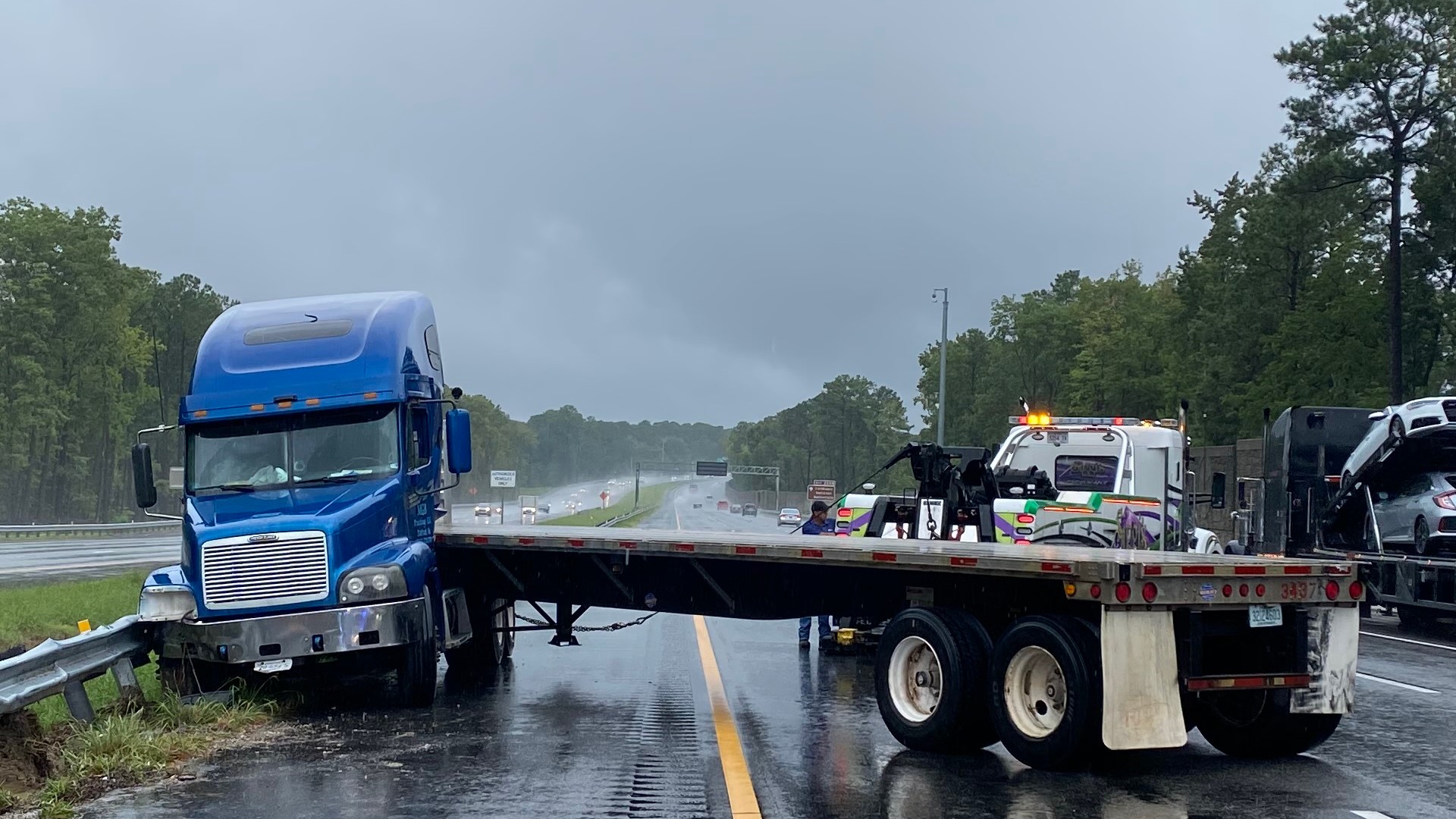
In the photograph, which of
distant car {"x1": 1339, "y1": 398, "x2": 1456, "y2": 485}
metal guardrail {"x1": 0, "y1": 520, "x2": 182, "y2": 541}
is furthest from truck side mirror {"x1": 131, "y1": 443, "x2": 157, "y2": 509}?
metal guardrail {"x1": 0, "y1": 520, "x2": 182, "y2": 541}

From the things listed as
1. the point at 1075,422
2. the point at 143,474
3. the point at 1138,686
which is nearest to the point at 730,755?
the point at 1138,686

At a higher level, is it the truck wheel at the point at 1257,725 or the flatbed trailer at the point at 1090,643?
the flatbed trailer at the point at 1090,643

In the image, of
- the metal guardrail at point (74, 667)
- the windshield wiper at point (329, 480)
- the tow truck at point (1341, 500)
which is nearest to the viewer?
the metal guardrail at point (74, 667)

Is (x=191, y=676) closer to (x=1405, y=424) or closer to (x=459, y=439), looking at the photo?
(x=459, y=439)

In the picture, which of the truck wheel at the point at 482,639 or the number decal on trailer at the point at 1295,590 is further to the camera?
the truck wheel at the point at 482,639

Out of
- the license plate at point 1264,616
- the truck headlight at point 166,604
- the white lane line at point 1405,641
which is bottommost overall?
the white lane line at point 1405,641

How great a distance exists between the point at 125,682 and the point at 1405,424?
1615 cm

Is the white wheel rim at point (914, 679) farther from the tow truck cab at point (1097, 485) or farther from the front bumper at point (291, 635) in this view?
the tow truck cab at point (1097, 485)

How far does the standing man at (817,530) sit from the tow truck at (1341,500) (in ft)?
26.1

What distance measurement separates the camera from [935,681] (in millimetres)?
9562

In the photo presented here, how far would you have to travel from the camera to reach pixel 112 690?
13172mm

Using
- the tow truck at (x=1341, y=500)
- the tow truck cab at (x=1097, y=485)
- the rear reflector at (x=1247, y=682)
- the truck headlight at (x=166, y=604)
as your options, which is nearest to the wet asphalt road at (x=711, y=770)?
the rear reflector at (x=1247, y=682)

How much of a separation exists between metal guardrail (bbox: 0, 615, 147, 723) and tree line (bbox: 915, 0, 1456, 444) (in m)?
28.8

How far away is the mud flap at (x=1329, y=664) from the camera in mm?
8844
